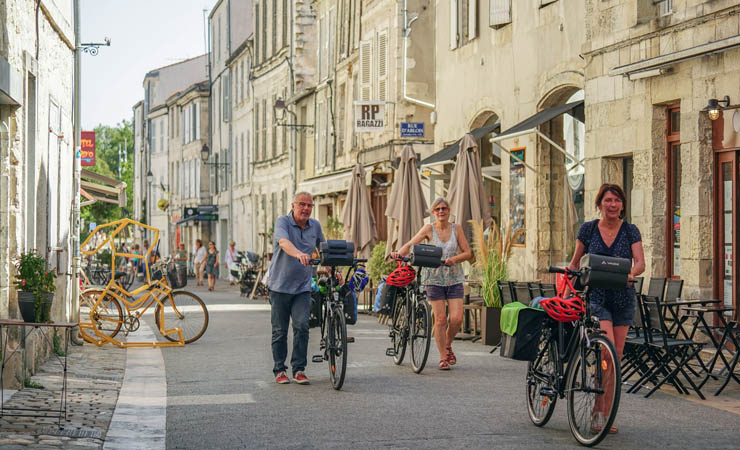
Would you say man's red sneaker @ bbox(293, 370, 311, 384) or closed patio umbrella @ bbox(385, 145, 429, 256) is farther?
closed patio umbrella @ bbox(385, 145, 429, 256)

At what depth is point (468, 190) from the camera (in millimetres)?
16875

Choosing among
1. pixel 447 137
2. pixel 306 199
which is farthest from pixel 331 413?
pixel 447 137

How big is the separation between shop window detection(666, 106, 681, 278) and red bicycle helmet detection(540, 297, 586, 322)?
6.81 metres

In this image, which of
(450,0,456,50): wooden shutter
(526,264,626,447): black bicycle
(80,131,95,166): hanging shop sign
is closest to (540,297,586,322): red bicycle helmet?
(526,264,626,447): black bicycle

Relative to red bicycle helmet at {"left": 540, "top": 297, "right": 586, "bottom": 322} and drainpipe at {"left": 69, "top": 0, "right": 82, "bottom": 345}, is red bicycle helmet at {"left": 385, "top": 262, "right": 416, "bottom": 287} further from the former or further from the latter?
drainpipe at {"left": 69, "top": 0, "right": 82, "bottom": 345}

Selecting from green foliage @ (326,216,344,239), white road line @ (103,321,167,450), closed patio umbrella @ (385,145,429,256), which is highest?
closed patio umbrella @ (385,145,429,256)

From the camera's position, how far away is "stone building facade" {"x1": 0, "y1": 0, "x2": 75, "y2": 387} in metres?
10.5

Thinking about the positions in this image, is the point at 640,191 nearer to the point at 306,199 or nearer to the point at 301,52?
the point at 306,199

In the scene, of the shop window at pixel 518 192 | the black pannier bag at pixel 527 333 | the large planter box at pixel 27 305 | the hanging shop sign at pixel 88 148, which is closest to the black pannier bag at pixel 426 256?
the large planter box at pixel 27 305

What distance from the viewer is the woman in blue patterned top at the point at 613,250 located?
25.6 feet

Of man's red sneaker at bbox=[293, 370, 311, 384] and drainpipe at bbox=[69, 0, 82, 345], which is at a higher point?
drainpipe at bbox=[69, 0, 82, 345]

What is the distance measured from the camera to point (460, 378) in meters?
10.7

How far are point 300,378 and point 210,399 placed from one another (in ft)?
3.74

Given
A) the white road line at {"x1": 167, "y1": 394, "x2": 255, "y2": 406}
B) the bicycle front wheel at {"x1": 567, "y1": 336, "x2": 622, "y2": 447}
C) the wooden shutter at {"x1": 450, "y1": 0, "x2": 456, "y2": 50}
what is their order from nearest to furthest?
the bicycle front wheel at {"x1": 567, "y1": 336, "x2": 622, "y2": 447} < the white road line at {"x1": 167, "y1": 394, "x2": 255, "y2": 406} < the wooden shutter at {"x1": 450, "y1": 0, "x2": 456, "y2": 50}
